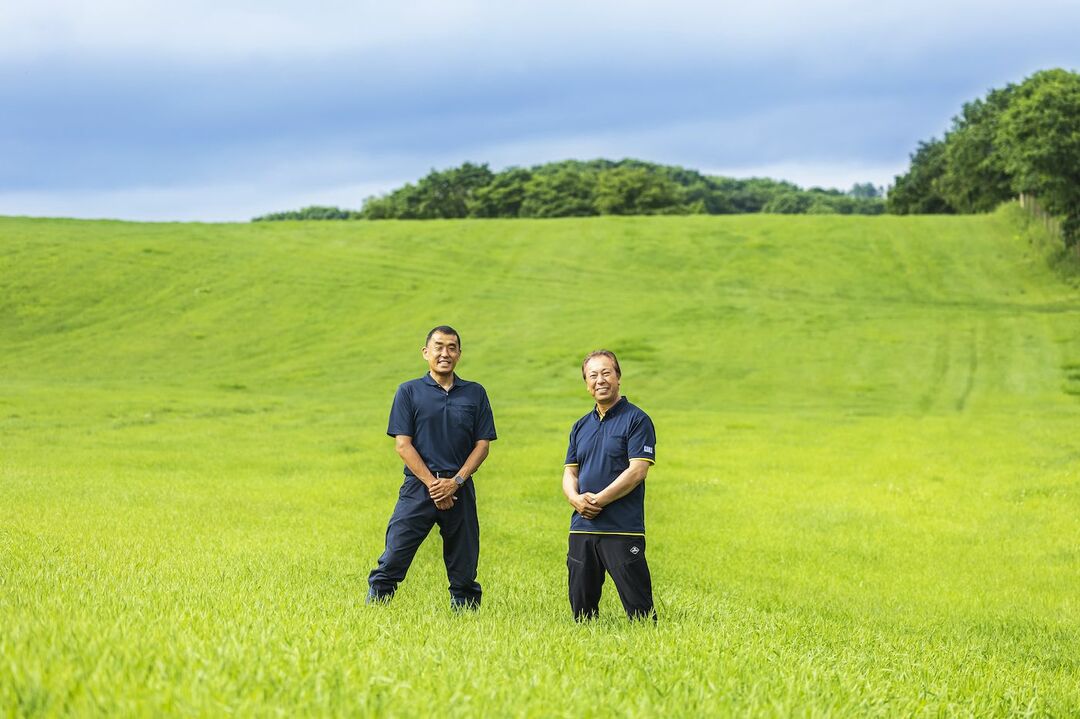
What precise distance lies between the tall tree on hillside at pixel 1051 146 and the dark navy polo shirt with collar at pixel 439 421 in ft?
197

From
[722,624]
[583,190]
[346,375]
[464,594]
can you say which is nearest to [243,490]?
[464,594]

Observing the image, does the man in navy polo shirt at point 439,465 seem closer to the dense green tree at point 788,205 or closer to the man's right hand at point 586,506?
the man's right hand at point 586,506

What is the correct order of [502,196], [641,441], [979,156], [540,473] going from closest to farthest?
[641,441], [540,473], [979,156], [502,196]

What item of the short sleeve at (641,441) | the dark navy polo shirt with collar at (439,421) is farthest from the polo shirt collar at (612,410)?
the dark navy polo shirt with collar at (439,421)

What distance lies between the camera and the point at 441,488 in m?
8.98

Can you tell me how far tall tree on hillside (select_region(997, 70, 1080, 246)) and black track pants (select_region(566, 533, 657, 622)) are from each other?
60647 mm

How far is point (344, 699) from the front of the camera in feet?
15.6

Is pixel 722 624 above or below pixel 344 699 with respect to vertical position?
below

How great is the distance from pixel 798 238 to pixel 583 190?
50556mm

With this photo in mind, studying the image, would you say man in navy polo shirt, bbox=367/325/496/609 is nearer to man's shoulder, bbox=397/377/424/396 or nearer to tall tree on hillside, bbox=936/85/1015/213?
man's shoulder, bbox=397/377/424/396

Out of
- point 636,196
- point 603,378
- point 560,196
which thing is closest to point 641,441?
point 603,378

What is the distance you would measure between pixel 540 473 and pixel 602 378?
1484 cm

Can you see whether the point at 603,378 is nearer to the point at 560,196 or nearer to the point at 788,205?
the point at 560,196

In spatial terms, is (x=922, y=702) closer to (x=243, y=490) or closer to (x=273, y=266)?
(x=243, y=490)
